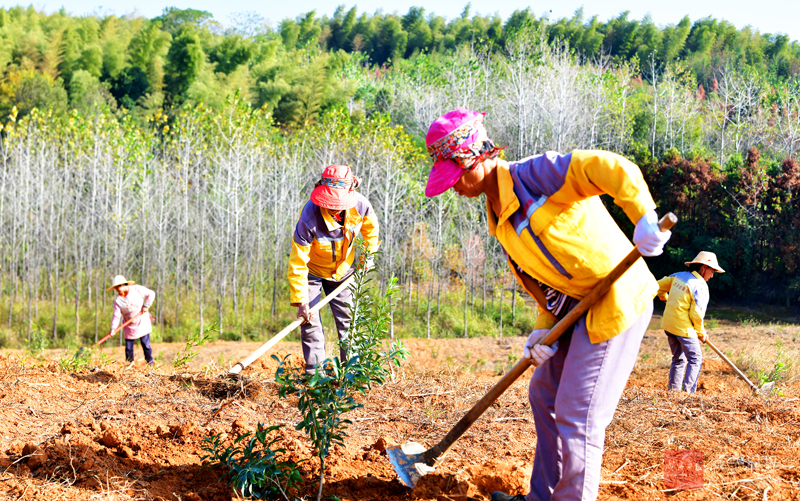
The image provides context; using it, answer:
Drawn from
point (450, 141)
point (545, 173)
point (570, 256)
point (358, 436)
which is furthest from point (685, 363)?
point (450, 141)

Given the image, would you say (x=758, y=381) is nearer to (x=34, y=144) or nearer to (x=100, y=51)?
(x=34, y=144)

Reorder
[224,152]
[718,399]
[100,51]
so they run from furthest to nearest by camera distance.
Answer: [100,51] → [224,152] → [718,399]

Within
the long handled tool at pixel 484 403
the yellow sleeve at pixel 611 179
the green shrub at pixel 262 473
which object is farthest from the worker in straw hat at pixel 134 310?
the yellow sleeve at pixel 611 179

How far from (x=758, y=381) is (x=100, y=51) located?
31185 millimetres

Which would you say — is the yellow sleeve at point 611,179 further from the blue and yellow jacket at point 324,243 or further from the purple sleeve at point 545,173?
the blue and yellow jacket at point 324,243

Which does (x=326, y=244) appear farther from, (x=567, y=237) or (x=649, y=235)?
(x=649, y=235)

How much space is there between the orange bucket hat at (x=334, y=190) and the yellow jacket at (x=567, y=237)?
2.18 m

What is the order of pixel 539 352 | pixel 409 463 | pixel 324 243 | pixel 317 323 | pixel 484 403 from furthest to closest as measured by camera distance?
pixel 317 323
pixel 324 243
pixel 409 463
pixel 484 403
pixel 539 352

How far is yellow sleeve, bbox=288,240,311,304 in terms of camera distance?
425 cm

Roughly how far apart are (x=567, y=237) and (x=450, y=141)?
1.76 ft

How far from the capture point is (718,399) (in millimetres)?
4551

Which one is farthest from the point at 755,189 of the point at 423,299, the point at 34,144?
the point at 34,144

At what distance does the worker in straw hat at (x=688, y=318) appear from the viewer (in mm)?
5633

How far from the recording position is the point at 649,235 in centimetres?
186
